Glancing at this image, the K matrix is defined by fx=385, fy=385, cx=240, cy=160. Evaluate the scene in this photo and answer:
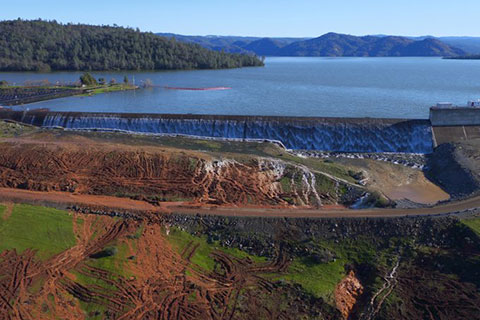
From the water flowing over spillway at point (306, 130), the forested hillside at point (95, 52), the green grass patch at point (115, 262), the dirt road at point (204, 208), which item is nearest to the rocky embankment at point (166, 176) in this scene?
the dirt road at point (204, 208)

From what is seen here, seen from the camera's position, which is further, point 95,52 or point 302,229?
point 95,52

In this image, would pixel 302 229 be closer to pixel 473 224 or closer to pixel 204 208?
pixel 204 208

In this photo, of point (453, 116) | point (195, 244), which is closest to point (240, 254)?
point (195, 244)

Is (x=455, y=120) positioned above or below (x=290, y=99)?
below

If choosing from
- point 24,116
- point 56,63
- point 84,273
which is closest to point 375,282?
point 84,273

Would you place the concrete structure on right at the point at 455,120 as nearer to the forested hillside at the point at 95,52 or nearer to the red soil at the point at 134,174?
the red soil at the point at 134,174

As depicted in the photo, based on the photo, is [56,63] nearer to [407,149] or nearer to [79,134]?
[79,134]
